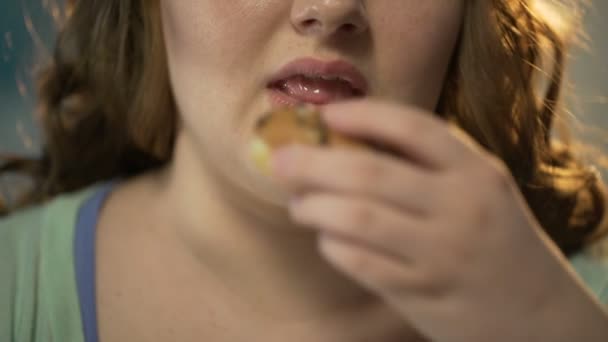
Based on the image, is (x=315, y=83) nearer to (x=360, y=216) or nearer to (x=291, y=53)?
(x=291, y=53)

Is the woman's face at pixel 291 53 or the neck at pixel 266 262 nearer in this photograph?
the woman's face at pixel 291 53

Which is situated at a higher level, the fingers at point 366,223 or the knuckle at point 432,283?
the fingers at point 366,223

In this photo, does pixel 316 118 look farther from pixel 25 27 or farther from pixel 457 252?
pixel 25 27

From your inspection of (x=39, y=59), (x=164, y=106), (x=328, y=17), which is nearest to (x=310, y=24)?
(x=328, y=17)

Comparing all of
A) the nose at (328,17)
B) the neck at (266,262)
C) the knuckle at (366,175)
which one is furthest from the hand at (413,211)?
the neck at (266,262)

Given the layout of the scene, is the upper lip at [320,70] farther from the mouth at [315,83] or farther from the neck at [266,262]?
the neck at [266,262]

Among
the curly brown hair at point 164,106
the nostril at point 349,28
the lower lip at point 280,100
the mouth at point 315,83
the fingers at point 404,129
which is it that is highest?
the nostril at point 349,28

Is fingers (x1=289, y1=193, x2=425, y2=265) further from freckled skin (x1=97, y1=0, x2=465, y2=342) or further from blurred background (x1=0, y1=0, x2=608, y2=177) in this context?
blurred background (x1=0, y1=0, x2=608, y2=177)

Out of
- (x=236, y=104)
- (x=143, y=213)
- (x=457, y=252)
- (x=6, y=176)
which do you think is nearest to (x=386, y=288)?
(x=457, y=252)

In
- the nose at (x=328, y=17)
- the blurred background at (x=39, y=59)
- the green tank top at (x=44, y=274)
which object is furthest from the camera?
the blurred background at (x=39, y=59)

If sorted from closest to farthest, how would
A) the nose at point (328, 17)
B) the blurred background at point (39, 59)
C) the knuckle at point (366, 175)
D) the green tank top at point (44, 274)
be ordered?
the knuckle at point (366, 175) → the nose at point (328, 17) → the green tank top at point (44, 274) → the blurred background at point (39, 59)
